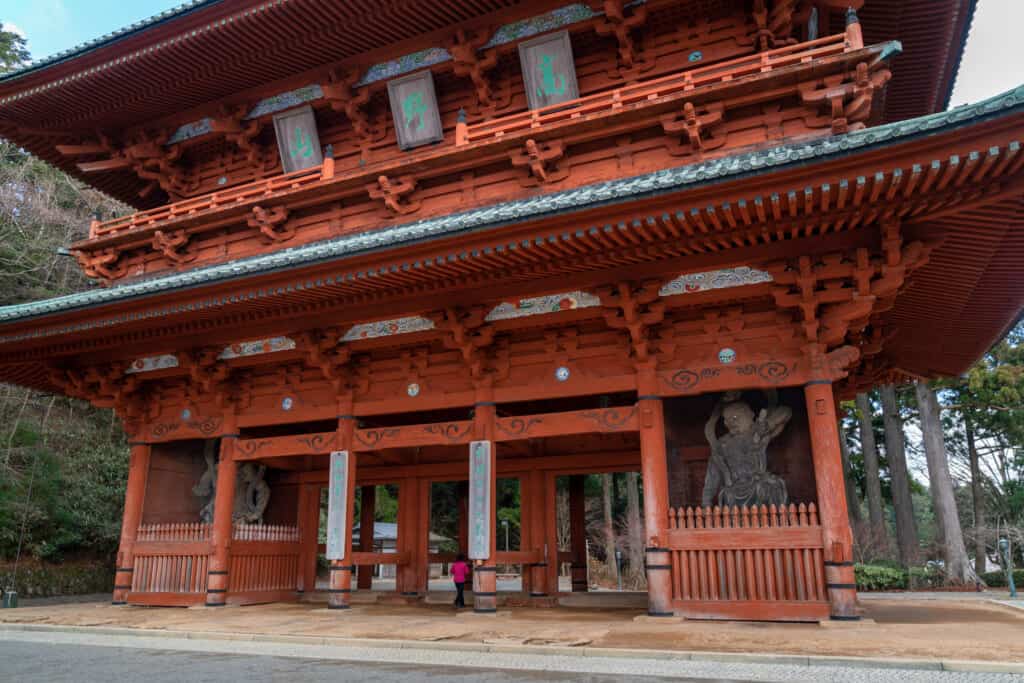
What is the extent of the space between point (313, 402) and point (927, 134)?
10.0 m

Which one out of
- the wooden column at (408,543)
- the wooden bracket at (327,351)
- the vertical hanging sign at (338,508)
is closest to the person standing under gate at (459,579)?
the wooden column at (408,543)

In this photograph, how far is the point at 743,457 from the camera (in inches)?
389

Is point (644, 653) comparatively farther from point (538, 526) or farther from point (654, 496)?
point (538, 526)

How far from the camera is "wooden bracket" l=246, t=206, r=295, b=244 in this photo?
508 inches

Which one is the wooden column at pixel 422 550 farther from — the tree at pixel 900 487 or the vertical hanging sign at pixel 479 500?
the tree at pixel 900 487

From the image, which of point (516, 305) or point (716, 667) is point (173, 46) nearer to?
point (516, 305)

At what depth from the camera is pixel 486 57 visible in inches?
472

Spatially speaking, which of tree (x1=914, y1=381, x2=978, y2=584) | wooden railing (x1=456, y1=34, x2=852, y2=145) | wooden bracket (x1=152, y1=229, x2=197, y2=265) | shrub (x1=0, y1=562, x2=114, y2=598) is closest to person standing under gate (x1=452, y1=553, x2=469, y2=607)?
wooden railing (x1=456, y1=34, x2=852, y2=145)

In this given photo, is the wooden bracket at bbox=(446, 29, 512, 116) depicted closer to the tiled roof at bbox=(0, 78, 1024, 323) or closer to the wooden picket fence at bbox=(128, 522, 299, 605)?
the tiled roof at bbox=(0, 78, 1024, 323)

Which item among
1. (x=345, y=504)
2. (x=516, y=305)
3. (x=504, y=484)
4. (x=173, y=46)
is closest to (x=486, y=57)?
(x=516, y=305)

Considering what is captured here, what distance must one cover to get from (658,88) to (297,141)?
7326 millimetres

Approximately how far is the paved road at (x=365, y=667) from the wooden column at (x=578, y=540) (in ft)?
24.1

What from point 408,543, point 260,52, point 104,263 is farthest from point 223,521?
point 260,52

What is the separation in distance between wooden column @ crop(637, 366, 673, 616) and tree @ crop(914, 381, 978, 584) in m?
19.0
